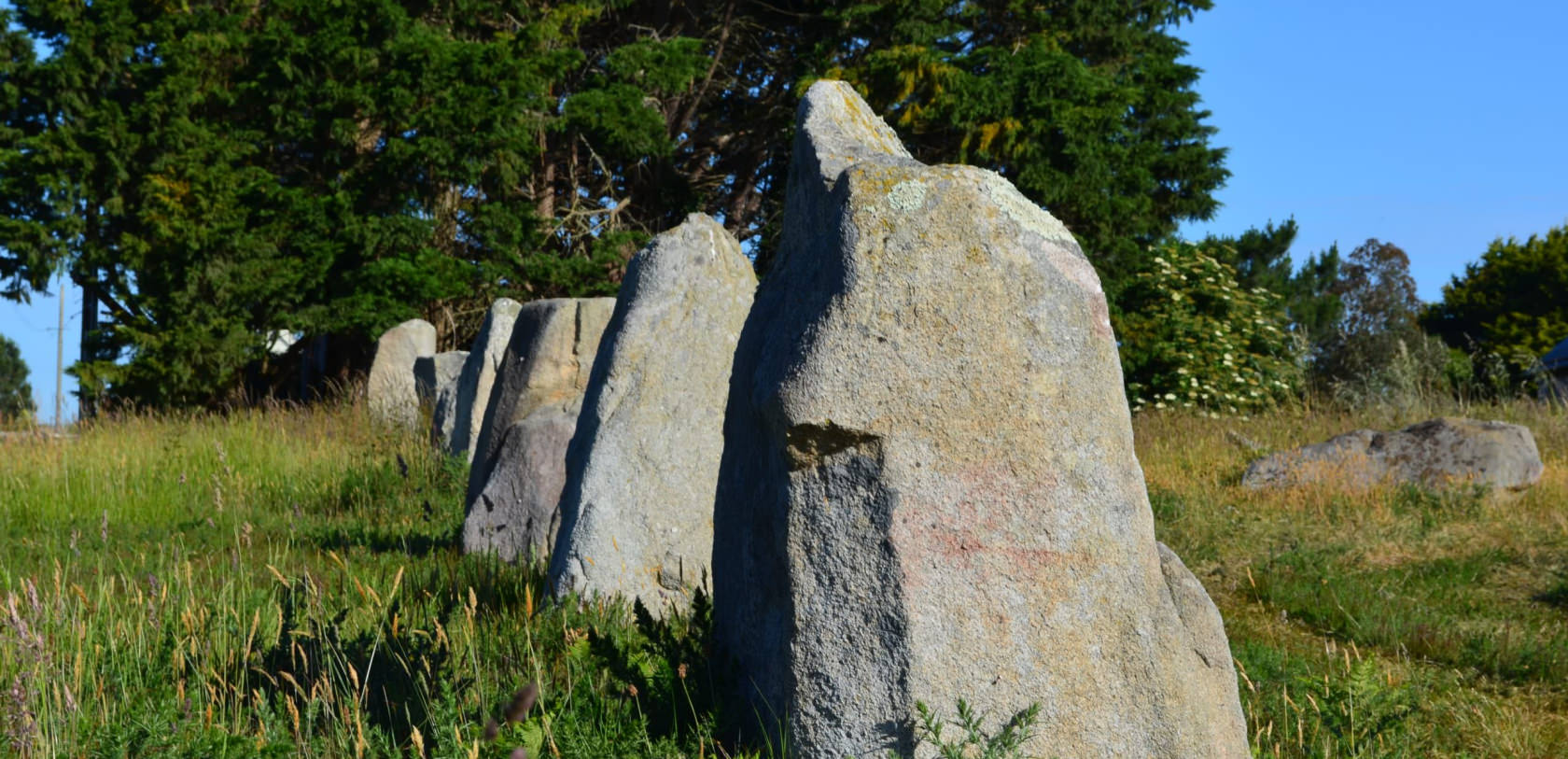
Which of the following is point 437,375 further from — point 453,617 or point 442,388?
point 453,617

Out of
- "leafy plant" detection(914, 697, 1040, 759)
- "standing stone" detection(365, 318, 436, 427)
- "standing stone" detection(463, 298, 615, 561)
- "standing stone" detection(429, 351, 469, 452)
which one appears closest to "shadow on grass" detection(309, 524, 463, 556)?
"standing stone" detection(463, 298, 615, 561)

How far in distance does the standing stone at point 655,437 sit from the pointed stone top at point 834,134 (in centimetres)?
152

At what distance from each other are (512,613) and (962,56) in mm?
17702

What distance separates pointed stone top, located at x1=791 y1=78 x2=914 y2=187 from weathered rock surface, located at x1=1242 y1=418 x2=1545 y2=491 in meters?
7.53

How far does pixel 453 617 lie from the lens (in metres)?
3.93

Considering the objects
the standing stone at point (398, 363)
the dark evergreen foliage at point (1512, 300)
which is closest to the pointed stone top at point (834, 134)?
the standing stone at point (398, 363)

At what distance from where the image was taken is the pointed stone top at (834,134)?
3389mm

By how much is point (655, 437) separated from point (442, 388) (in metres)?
8.81

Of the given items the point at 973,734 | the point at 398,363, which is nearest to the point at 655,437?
the point at 973,734

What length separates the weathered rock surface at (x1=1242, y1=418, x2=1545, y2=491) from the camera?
1022cm

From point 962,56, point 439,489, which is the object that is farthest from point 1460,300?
point 439,489

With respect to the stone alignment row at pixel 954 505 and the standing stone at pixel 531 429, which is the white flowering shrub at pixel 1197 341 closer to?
the standing stone at pixel 531 429

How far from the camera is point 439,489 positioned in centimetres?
1002

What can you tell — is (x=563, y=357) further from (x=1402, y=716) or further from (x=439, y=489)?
(x=1402, y=716)
